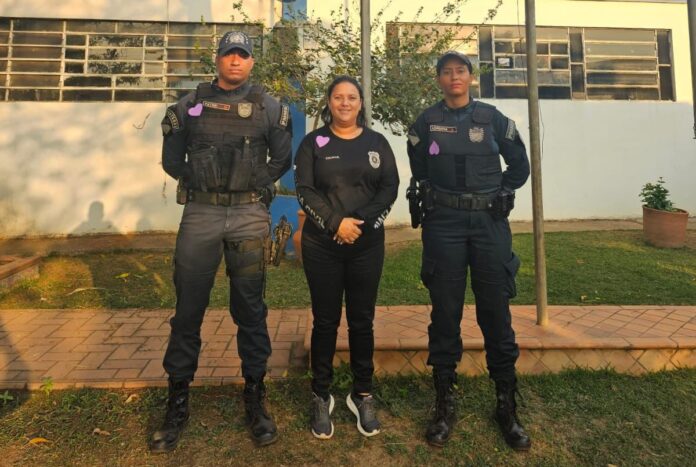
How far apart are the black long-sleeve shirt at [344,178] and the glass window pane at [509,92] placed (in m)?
8.63

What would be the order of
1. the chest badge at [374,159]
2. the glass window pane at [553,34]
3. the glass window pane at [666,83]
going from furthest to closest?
1. the glass window pane at [666,83]
2. the glass window pane at [553,34]
3. the chest badge at [374,159]

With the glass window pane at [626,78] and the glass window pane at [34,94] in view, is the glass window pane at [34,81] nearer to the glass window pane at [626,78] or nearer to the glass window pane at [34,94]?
the glass window pane at [34,94]

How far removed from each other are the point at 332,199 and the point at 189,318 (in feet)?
3.36

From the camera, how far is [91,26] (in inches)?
367

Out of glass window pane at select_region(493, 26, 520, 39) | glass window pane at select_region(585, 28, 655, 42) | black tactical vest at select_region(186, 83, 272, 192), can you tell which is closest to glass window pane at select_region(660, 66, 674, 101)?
glass window pane at select_region(585, 28, 655, 42)

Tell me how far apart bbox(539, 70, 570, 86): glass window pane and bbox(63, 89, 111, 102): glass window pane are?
375 inches

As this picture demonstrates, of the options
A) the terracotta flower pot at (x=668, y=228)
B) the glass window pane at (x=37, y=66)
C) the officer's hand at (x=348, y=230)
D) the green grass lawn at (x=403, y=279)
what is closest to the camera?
the officer's hand at (x=348, y=230)

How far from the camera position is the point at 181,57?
30.9ft

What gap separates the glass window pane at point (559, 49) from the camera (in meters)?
10.2

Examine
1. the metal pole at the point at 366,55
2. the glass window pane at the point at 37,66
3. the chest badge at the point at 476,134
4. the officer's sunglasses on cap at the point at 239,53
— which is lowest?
the chest badge at the point at 476,134

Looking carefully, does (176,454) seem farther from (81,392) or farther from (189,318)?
(81,392)

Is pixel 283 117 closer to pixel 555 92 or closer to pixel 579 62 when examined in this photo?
pixel 555 92

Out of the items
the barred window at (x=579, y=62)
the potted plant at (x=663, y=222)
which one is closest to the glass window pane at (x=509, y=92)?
the barred window at (x=579, y=62)

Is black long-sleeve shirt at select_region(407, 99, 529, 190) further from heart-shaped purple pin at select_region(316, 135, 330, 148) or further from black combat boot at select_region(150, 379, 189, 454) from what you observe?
black combat boot at select_region(150, 379, 189, 454)
